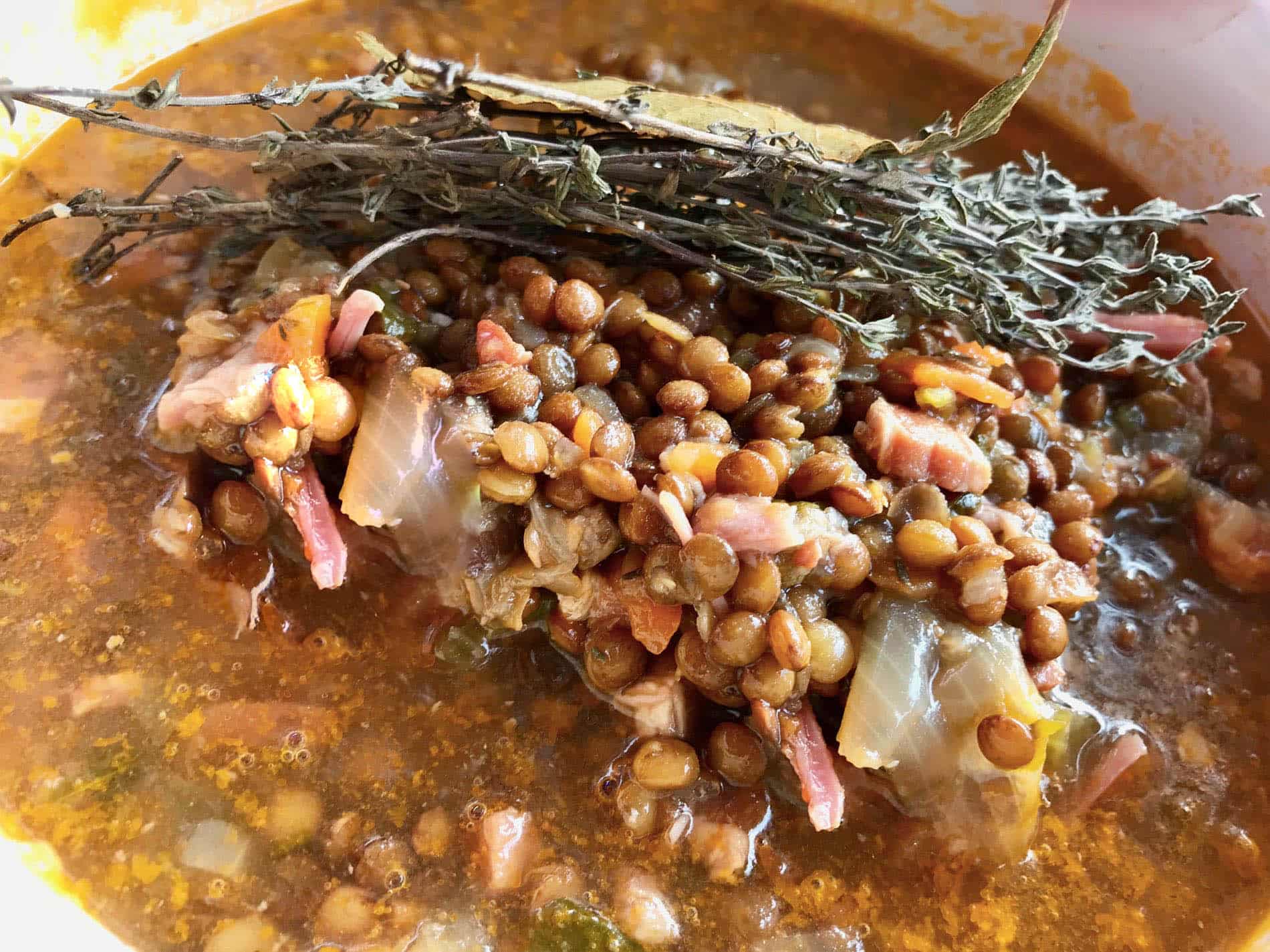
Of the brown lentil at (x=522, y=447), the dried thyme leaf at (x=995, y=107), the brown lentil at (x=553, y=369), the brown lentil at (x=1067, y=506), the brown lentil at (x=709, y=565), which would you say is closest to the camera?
the dried thyme leaf at (x=995, y=107)

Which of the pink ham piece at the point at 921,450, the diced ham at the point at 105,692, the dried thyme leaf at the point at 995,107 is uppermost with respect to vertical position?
the dried thyme leaf at the point at 995,107

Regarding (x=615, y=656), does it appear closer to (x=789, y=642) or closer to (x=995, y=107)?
(x=789, y=642)

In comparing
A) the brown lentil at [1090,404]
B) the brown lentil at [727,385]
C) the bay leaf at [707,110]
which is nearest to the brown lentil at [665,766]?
the brown lentil at [727,385]

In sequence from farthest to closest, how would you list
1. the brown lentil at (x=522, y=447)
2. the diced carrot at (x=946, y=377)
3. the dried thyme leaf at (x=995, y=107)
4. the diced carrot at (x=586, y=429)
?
1. the diced carrot at (x=946, y=377)
2. the diced carrot at (x=586, y=429)
3. the brown lentil at (x=522, y=447)
4. the dried thyme leaf at (x=995, y=107)

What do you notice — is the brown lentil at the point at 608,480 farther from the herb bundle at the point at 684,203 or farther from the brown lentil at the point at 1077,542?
the brown lentil at the point at 1077,542

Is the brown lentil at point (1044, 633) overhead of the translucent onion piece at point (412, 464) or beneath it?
overhead

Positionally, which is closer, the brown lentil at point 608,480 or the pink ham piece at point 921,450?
the brown lentil at point 608,480

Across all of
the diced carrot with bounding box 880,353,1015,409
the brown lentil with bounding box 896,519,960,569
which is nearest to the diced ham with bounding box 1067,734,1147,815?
the brown lentil with bounding box 896,519,960,569
